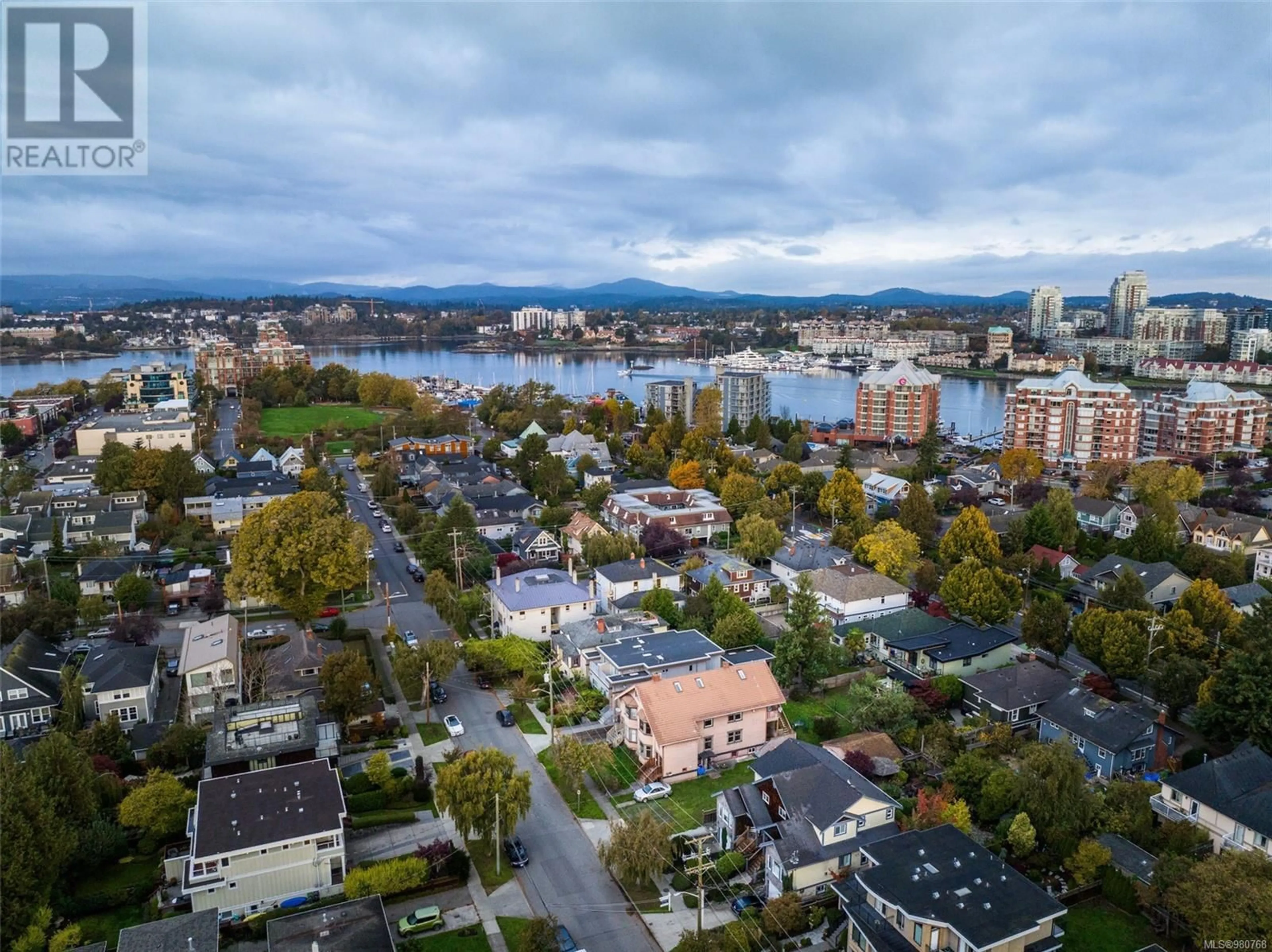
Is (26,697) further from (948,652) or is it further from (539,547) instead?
(948,652)

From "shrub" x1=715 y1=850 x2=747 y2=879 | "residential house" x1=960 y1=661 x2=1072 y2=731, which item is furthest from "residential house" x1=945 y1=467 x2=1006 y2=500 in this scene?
"shrub" x1=715 y1=850 x2=747 y2=879

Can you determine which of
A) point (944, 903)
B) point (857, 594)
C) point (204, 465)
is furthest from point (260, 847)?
point (204, 465)

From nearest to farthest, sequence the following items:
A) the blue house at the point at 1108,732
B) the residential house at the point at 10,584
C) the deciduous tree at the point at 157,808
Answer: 1. the deciduous tree at the point at 157,808
2. the blue house at the point at 1108,732
3. the residential house at the point at 10,584

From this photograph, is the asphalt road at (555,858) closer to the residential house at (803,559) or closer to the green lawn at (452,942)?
the green lawn at (452,942)

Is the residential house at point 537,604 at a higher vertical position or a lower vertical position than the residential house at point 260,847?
higher

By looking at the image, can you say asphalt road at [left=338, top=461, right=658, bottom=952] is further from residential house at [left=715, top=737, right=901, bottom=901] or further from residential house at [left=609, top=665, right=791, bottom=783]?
residential house at [left=715, top=737, right=901, bottom=901]

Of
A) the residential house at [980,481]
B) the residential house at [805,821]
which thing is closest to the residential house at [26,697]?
the residential house at [805,821]
